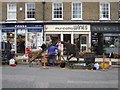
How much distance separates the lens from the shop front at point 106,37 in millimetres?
20859

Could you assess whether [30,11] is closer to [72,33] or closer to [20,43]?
[20,43]

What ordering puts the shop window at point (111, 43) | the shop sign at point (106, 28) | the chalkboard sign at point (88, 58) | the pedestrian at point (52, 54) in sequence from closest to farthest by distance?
the chalkboard sign at point (88, 58)
the pedestrian at point (52, 54)
the shop sign at point (106, 28)
the shop window at point (111, 43)

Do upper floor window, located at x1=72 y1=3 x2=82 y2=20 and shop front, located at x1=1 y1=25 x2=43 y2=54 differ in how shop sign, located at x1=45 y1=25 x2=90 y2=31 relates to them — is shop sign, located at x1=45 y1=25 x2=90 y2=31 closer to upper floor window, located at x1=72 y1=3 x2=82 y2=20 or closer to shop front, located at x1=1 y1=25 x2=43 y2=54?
shop front, located at x1=1 y1=25 x2=43 y2=54

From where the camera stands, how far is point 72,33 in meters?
21.0

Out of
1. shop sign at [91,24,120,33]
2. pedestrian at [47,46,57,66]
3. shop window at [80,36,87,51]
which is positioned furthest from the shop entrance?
pedestrian at [47,46,57,66]

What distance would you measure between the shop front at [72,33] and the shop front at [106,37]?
76 centimetres

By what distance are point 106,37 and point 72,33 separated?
3.77 meters

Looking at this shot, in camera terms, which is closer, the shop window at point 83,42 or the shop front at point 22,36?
the shop front at point 22,36

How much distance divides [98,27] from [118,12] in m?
2.85

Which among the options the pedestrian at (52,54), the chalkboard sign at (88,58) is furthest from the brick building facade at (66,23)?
the chalkboard sign at (88,58)

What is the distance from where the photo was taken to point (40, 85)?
300 inches

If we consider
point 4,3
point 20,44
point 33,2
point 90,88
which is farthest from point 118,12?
point 90,88

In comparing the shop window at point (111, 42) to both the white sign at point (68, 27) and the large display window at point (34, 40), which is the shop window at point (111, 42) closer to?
the white sign at point (68, 27)

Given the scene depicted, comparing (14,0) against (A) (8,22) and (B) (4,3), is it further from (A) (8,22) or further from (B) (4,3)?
(A) (8,22)
